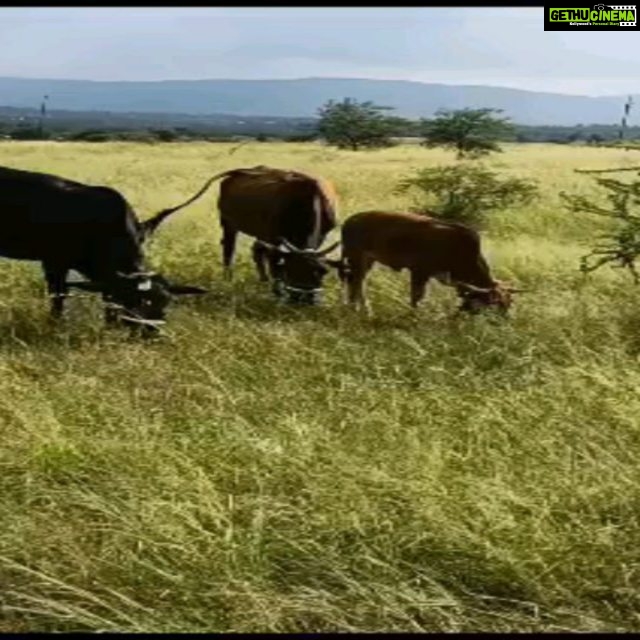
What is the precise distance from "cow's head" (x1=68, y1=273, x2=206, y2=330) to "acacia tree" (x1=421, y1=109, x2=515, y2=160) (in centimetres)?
3469

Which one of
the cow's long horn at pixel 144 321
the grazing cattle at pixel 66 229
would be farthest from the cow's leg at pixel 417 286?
the cow's long horn at pixel 144 321

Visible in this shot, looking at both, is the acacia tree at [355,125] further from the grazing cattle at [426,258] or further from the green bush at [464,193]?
the grazing cattle at [426,258]

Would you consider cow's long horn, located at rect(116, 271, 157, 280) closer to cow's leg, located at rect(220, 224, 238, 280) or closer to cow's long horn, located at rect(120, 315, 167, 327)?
cow's long horn, located at rect(120, 315, 167, 327)

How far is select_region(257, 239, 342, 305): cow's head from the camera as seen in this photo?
9227 millimetres

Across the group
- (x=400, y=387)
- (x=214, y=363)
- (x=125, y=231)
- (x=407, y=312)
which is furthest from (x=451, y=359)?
(x=125, y=231)

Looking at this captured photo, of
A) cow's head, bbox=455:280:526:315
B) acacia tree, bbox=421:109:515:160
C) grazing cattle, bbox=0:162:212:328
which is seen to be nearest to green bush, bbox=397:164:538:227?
cow's head, bbox=455:280:526:315

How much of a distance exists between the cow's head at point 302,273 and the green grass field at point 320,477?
1.39 m

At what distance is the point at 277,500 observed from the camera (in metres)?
4.25

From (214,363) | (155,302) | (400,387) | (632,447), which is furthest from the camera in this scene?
(155,302)

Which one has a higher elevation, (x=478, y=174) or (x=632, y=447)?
(x=478, y=174)

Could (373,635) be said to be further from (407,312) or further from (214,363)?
(407,312)

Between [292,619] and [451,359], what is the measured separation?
3448mm

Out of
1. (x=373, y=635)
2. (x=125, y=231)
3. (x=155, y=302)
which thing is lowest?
(x=373, y=635)

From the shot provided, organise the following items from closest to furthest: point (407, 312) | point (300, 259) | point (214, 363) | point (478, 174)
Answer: point (214, 363) < point (407, 312) < point (300, 259) < point (478, 174)
